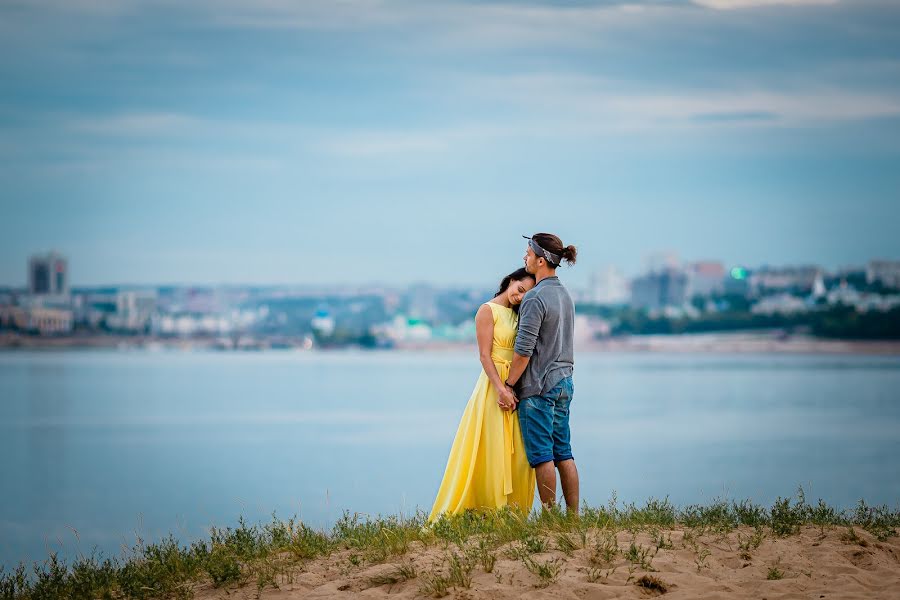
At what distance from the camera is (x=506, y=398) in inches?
312

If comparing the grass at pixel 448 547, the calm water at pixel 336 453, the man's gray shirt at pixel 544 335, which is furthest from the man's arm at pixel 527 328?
the calm water at pixel 336 453

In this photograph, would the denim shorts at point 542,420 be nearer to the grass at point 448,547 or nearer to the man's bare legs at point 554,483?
the man's bare legs at point 554,483

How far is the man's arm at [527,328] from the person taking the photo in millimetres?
7809

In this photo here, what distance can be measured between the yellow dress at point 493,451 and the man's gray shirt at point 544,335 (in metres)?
0.26

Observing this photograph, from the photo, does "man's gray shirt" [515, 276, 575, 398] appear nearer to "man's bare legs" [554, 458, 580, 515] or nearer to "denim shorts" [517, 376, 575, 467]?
"denim shorts" [517, 376, 575, 467]

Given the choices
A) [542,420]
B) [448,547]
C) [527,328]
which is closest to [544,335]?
[527,328]

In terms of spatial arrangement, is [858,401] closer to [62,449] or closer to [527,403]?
[62,449]

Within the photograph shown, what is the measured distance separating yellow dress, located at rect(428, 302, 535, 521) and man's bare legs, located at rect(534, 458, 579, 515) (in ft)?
0.65

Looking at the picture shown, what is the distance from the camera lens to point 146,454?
4362 centimetres

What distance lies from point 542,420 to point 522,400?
0.68 ft

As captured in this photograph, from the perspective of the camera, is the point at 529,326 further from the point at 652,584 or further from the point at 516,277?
the point at 652,584

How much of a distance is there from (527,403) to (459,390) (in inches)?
3387

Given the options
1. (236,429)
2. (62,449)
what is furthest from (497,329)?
(236,429)

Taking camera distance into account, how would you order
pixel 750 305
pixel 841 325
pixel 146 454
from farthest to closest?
pixel 750 305 → pixel 841 325 → pixel 146 454
